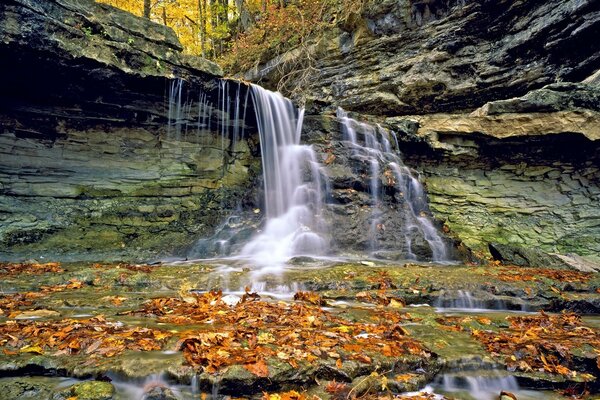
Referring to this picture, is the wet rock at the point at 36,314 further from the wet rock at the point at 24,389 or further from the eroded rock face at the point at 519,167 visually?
the eroded rock face at the point at 519,167

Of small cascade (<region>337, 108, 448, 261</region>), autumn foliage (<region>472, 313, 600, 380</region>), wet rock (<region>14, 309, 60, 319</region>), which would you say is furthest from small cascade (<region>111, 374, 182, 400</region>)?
small cascade (<region>337, 108, 448, 261</region>)

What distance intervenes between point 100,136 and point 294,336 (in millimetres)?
8577

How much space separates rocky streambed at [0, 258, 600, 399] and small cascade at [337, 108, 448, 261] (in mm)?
2947

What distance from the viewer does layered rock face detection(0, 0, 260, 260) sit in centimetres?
787

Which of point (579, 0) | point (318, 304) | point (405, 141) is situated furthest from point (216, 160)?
point (579, 0)

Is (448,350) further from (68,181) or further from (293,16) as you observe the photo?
(293,16)

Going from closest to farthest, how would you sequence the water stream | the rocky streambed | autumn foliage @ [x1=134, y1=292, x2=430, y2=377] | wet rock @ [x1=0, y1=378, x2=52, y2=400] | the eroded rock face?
wet rock @ [x1=0, y1=378, x2=52, y2=400], the rocky streambed, autumn foliage @ [x1=134, y1=292, x2=430, y2=377], the water stream, the eroded rock face

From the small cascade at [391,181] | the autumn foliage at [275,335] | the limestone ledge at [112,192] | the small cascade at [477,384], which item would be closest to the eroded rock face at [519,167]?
the small cascade at [391,181]

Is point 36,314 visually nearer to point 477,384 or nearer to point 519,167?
point 477,384

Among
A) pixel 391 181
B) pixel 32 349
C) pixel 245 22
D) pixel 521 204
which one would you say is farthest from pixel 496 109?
pixel 245 22

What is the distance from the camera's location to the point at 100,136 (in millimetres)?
9570

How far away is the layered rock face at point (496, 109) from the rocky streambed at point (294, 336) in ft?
17.3

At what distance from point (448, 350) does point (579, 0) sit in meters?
10.7

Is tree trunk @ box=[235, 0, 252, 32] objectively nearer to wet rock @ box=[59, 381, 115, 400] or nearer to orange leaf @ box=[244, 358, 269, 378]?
orange leaf @ box=[244, 358, 269, 378]
